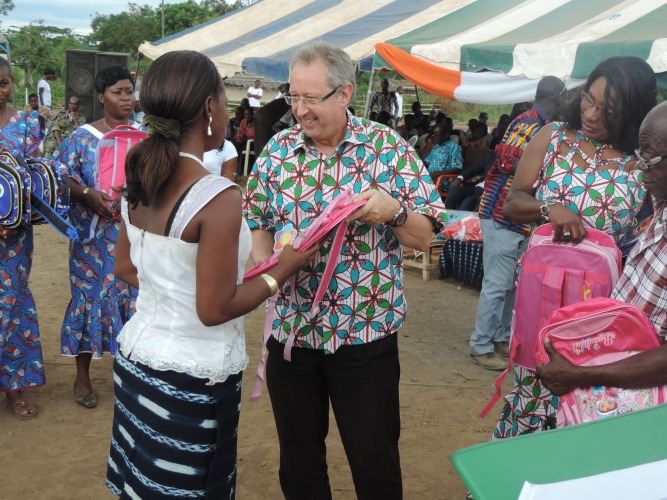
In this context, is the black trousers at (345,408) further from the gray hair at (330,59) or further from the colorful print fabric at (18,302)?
the colorful print fabric at (18,302)

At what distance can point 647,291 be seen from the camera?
6.72 feet

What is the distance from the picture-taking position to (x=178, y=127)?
6.74 ft

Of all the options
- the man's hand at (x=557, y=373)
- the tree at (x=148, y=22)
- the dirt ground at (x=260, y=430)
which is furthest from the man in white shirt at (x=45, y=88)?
the tree at (x=148, y=22)

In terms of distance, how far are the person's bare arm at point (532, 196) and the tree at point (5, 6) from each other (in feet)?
182

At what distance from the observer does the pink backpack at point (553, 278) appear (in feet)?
8.17

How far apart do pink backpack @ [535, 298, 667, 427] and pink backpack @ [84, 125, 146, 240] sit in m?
2.83

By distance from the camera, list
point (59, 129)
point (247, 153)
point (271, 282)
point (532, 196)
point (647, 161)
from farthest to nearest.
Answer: point (247, 153)
point (59, 129)
point (532, 196)
point (271, 282)
point (647, 161)

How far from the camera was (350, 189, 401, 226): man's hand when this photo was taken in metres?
2.26

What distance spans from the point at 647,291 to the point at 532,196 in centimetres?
87

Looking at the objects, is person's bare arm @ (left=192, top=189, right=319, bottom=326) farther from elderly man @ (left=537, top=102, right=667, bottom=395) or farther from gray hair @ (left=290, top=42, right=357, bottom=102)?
elderly man @ (left=537, top=102, right=667, bottom=395)

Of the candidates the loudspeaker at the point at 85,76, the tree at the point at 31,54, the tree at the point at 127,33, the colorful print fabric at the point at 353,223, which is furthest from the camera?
the tree at the point at 127,33

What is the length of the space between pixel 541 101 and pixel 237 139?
12.3m

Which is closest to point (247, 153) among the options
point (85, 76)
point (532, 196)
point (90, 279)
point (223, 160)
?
point (85, 76)

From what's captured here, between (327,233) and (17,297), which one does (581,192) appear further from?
(17,297)
